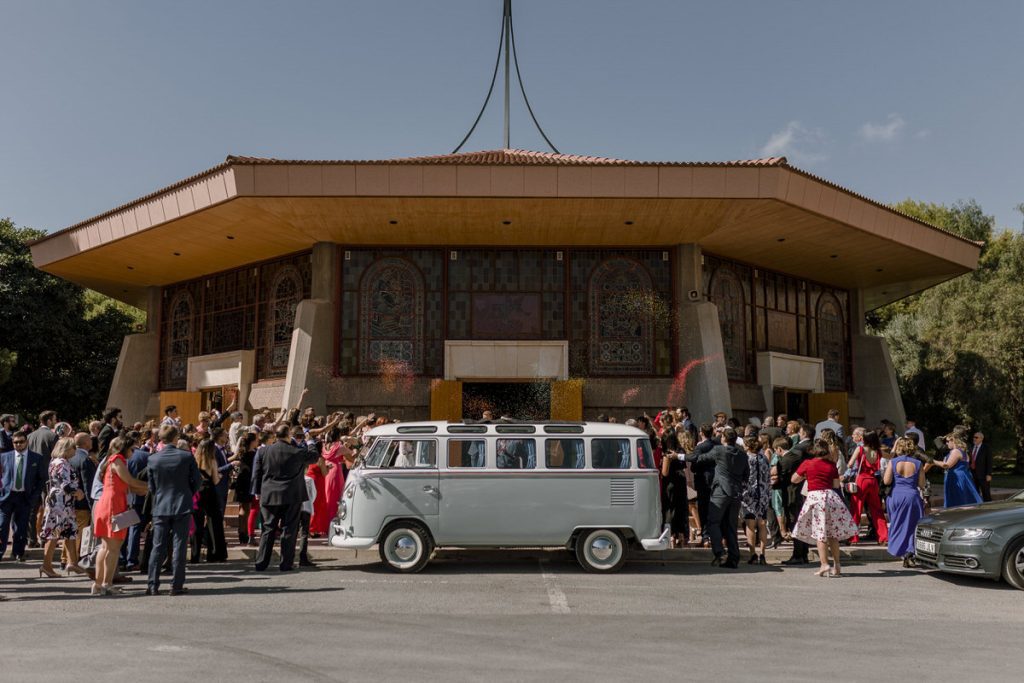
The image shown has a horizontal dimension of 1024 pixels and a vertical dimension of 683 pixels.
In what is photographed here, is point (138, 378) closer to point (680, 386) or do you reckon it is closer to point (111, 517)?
point (680, 386)

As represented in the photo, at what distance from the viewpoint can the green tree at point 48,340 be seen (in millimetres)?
33750

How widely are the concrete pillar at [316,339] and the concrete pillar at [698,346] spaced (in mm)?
9389

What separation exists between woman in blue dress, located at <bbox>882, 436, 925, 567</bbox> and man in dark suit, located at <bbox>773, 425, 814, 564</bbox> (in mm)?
1150

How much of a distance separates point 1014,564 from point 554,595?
5520 millimetres

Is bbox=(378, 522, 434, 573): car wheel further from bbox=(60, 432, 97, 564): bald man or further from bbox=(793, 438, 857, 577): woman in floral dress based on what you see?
bbox=(793, 438, 857, 577): woman in floral dress

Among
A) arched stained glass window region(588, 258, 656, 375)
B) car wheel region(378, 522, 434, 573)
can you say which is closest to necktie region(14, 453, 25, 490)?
car wheel region(378, 522, 434, 573)

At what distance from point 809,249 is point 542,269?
7755 millimetres

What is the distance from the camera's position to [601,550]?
10.9 metres

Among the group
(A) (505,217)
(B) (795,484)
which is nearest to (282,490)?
(B) (795,484)

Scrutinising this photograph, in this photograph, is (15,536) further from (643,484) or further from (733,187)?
(733,187)

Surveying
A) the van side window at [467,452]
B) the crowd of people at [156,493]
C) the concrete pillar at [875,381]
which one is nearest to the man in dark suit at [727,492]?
the van side window at [467,452]

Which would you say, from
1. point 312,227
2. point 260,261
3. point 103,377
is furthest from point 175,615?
point 103,377

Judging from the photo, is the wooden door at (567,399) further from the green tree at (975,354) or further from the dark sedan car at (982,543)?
the green tree at (975,354)

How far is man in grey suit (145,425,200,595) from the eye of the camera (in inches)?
365
